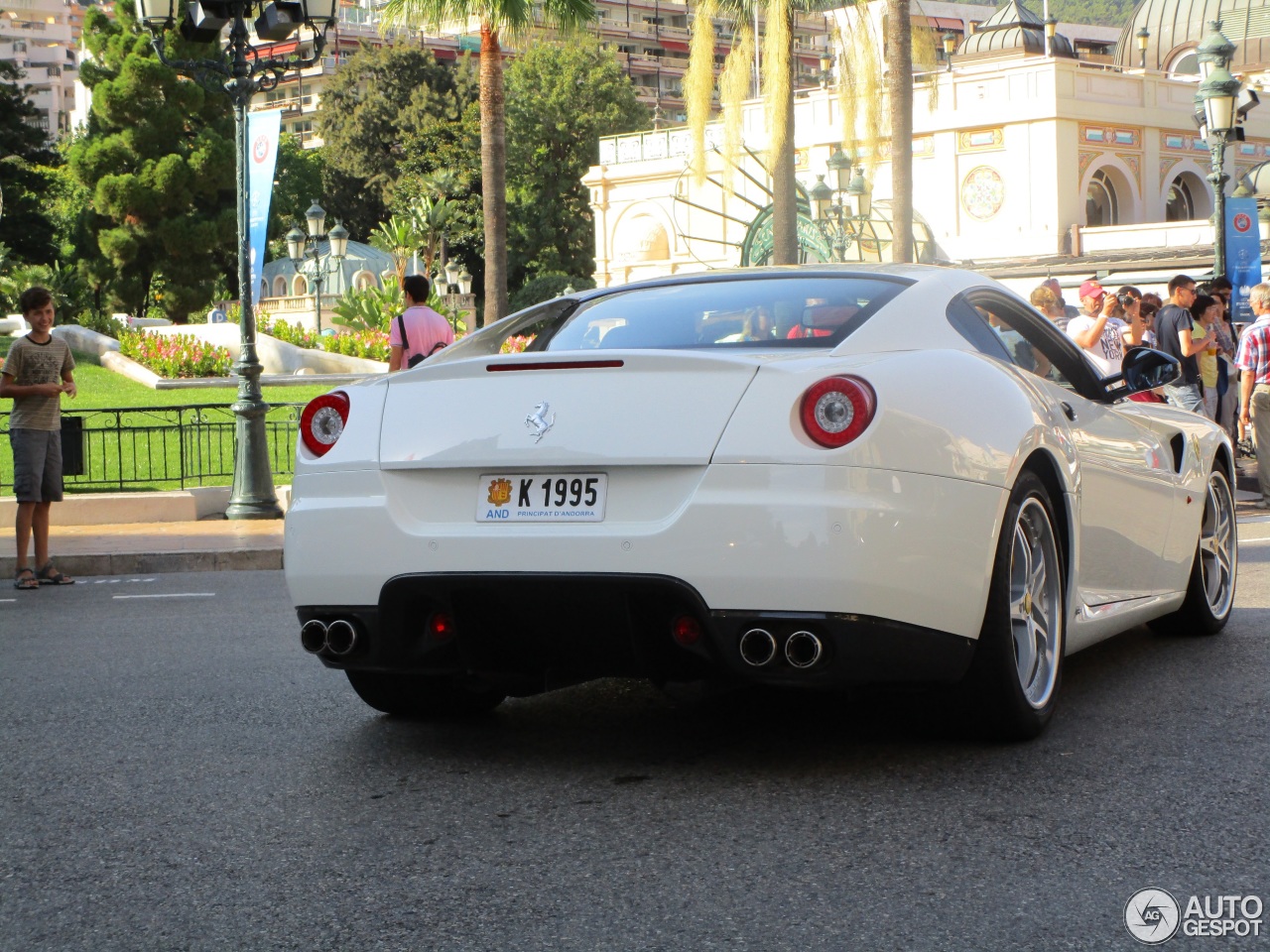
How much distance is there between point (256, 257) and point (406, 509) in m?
11.8

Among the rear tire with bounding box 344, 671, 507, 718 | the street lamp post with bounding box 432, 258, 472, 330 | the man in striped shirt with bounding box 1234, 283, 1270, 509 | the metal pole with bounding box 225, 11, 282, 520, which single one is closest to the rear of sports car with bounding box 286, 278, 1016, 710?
the rear tire with bounding box 344, 671, 507, 718

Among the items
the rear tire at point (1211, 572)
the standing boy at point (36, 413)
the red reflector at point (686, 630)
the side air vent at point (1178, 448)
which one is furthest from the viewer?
the standing boy at point (36, 413)

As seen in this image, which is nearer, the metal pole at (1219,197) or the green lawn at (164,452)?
the green lawn at (164,452)

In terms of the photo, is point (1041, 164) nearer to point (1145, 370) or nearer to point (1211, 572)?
point (1211, 572)

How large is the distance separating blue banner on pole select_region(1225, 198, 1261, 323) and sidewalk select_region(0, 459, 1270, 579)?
6.72 metres

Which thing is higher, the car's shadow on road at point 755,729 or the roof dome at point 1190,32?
the roof dome at point 1190,32

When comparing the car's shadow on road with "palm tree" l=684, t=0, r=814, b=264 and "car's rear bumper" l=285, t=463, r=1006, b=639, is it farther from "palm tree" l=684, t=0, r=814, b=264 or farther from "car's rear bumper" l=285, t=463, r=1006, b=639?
"palm tree" l=684, t=0, r=814, b=264

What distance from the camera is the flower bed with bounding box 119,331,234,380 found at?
117ft

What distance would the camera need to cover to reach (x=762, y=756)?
4.86 metres

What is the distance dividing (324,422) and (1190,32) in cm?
8185

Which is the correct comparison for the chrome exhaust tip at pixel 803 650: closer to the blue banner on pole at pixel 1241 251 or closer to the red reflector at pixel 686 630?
the red reflector at pixel 686 630

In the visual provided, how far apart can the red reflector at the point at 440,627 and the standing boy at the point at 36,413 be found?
22.6ft

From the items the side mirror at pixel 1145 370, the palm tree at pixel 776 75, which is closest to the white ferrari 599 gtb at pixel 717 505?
the side mirror at pixel 1145 370

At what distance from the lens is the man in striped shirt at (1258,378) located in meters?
13.8
